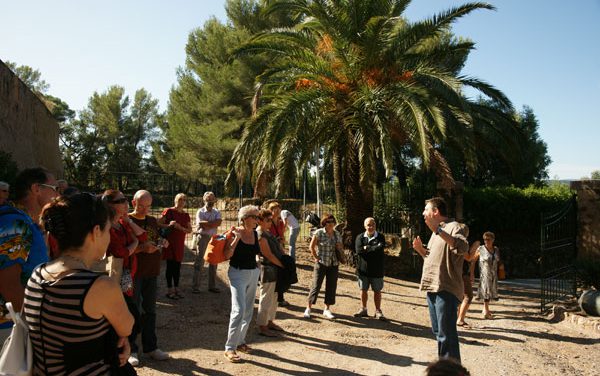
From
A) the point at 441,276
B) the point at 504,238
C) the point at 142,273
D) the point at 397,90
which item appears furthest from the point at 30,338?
the point at 504,238

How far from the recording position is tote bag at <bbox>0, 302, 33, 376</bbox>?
2201 millimetres

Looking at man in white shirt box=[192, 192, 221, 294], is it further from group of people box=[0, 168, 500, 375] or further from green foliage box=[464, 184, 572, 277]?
green foliage box=[464, 184, 572, 277]

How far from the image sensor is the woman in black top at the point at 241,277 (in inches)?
230

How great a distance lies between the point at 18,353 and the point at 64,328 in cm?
23

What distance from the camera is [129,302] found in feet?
9.27

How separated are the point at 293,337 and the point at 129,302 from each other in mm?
4616

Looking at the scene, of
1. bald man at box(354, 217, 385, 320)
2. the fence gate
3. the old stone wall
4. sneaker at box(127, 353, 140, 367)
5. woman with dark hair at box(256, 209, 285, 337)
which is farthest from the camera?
the old stone wall

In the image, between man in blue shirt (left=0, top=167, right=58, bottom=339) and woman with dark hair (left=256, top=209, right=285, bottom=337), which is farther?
woman with dark hair (left=256, top=209, right=285, bottom=337)

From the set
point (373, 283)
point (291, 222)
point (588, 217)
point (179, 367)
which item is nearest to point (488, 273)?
point (373, 283)

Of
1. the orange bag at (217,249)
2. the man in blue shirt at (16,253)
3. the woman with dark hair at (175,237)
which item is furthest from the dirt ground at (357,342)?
the man in blue shirt at (16,253)

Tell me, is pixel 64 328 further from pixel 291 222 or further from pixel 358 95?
pixel 358 95

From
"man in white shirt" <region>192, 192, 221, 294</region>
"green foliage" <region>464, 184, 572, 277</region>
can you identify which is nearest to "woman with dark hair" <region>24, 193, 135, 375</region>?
"man in white shirt" <region>192, 192, 221, 294</region>

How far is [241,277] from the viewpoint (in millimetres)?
5898

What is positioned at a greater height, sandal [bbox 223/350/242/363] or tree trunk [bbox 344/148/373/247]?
tree trunk [bbox 344/148/373/247]
